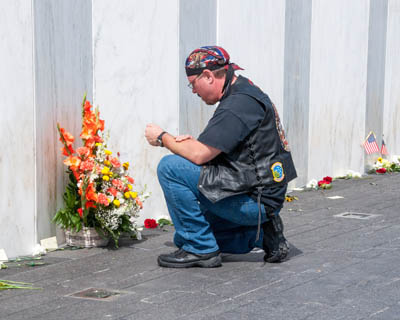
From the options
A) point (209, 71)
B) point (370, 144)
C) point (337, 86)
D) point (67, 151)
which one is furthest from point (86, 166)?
point (370, 144)

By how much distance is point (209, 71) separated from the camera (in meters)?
5.12

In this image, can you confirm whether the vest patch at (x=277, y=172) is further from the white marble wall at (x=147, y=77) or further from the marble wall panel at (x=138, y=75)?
the marble wall panel at (x=138, y=75)

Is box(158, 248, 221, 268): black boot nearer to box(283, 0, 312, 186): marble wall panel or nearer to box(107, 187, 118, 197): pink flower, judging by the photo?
box(107, 187, 118, 197): pink flower

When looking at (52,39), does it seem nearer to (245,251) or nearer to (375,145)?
(245,251)

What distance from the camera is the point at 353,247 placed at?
582 cm

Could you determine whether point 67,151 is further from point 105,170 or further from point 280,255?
point 280,255

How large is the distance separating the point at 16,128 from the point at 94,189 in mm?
696

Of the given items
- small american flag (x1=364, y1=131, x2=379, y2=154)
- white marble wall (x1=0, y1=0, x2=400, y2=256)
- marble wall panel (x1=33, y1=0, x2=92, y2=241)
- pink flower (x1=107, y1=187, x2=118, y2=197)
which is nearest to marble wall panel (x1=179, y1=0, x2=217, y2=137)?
white marble wall (x1=0, y1=0, x2=400, y2=256)

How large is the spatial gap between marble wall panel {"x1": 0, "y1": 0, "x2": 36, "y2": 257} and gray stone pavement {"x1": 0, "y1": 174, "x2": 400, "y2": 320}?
0.31 meters

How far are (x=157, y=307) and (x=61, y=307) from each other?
520 millimetres

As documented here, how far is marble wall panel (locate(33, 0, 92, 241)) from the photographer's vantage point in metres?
5.67

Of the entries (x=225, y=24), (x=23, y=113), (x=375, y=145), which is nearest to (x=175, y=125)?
(x=225, y=24)

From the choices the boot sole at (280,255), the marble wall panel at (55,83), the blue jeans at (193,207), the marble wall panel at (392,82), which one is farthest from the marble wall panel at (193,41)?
the marble wall panel at (392,82)

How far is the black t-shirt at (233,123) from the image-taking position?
16.3ft
